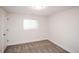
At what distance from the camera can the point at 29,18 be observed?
518 centimetres

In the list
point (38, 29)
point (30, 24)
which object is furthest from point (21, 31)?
point (38, 29)

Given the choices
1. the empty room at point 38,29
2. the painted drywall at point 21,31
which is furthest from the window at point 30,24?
the painted drywall at point 21,31

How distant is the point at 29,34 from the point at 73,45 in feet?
10.1

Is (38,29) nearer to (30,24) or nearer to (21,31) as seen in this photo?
(30,24)

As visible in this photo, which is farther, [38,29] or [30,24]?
[38,29]

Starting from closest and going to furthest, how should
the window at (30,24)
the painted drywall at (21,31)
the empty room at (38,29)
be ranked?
the empty room at (38,29)
the painted drywall at (21,31)
the window at (30,24)

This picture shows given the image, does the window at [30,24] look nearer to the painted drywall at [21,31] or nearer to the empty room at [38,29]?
the empty room at [38,29]

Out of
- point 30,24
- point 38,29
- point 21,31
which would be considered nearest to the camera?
point 21,31

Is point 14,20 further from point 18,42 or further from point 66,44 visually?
point 66,44

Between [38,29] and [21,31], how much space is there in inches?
54.9

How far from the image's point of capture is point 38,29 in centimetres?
571

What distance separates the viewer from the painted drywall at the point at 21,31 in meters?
4.49

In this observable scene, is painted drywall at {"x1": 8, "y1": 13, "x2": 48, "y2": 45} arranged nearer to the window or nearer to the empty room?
the empty room
